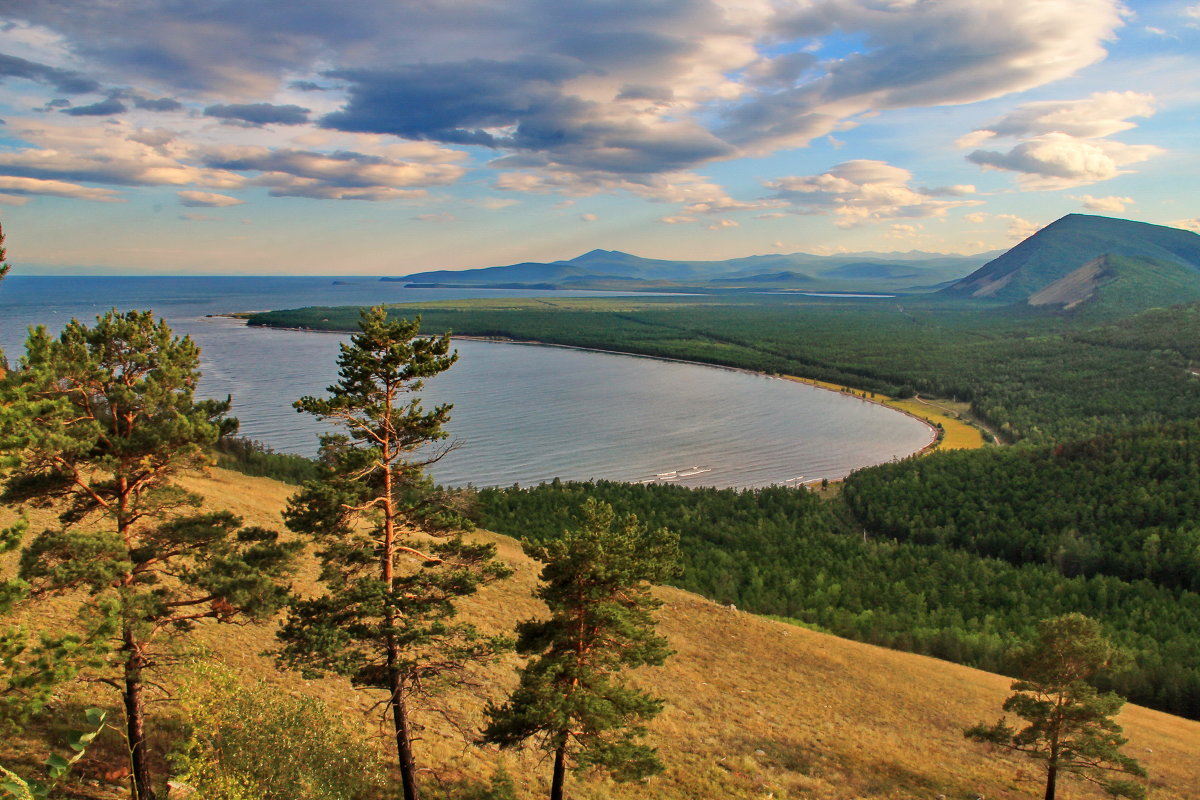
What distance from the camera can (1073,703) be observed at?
20.2m

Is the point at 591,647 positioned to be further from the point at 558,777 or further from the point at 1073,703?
the point at 1073,703

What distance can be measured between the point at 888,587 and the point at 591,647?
3817 centimetres

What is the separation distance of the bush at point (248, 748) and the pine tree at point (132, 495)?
1089 millimetres

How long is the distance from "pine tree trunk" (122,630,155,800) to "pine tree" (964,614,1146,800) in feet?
66.7

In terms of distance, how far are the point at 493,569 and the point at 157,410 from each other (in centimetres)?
674

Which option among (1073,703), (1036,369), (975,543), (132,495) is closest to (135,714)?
(132,495)

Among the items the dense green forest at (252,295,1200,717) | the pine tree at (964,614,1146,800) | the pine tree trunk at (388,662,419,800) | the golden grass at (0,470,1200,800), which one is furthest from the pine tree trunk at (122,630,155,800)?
the dense green forest at (252,295,1200,717)

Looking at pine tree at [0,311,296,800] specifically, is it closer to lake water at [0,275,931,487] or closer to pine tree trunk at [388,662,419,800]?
pine tree trunk at [388,662,419,800]

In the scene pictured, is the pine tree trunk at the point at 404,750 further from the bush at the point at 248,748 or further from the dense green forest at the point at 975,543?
the dense green forest at the point at 975,543

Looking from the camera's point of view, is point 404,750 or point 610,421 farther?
point 610,421

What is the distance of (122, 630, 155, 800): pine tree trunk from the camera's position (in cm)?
1285

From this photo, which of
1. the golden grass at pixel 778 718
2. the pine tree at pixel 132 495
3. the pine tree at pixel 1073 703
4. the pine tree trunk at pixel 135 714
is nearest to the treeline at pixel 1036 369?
the golden grass at pixel 778 718

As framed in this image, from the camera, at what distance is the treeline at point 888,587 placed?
40.0 m

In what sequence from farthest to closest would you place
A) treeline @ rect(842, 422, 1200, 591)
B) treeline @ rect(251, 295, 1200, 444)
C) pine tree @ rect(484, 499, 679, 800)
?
treeline @ rect(251, 295, 1200, 444) → treeline @ rect(842, 422, 1200, 591) → pine tree @ rect(484, 499, 679, 800)
